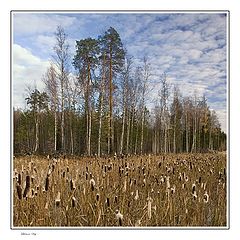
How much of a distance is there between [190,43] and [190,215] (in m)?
0.57

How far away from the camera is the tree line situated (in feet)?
4.32

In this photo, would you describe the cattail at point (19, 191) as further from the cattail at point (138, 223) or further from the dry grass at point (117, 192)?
the cattail at point (138, 223)

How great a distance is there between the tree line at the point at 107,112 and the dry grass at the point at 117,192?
0.14ft

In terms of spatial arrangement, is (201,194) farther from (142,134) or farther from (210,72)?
(210,72)

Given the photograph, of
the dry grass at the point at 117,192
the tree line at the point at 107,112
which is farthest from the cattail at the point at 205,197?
the tree line at the point at 107,112

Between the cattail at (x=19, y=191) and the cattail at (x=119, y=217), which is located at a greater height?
the cattail at (x=19, y=191)

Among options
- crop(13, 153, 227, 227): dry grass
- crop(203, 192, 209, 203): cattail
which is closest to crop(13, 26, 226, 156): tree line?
crop(13, 153, 227, 227): dry grass

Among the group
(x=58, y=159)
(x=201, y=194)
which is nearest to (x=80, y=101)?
(x=58, y=159)

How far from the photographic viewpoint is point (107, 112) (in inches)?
52.3

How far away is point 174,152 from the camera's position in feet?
4.37

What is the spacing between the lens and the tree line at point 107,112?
51.8 inches

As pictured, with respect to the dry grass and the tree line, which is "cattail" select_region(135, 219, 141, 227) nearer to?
the dry grass

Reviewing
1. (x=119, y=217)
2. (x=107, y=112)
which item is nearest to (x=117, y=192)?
(x=119, y=217)

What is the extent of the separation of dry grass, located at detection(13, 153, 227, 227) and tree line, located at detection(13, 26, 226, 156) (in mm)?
44
